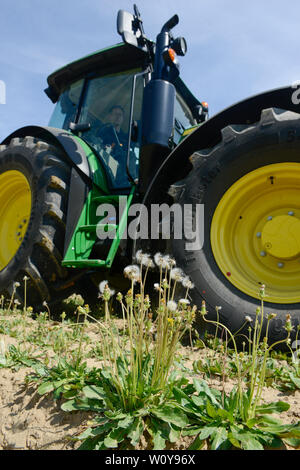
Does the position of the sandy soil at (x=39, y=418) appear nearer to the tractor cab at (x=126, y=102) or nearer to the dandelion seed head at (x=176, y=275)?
the dandelion seed head at (x=176, y=275)

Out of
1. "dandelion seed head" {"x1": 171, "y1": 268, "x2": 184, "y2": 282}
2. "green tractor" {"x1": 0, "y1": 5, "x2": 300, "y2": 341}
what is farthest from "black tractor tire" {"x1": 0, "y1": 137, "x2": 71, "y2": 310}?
"dandelion seed head" {"x1": 171, "y1": 268, "x2": 184, "y2": 282}

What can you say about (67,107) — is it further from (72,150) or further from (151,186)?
(151,186)

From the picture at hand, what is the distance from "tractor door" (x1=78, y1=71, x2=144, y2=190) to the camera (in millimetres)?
3137

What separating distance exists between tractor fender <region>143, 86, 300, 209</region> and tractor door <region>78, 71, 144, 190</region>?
54cm

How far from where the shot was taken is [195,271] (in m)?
2.12

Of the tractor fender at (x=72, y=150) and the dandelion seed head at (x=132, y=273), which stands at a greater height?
the tractor fender at (x=72, y=150)

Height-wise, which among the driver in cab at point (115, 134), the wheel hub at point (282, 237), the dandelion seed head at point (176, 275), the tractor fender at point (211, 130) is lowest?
the dandelion seed head at point (176, 275)

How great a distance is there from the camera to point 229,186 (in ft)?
7.39

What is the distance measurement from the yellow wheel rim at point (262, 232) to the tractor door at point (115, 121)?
1.09 metres

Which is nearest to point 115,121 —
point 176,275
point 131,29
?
point 131,29

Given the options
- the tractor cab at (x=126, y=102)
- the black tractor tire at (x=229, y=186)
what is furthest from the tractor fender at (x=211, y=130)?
the tractor cab at (x=126, y=102)

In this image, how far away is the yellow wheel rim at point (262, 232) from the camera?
6.86 ft

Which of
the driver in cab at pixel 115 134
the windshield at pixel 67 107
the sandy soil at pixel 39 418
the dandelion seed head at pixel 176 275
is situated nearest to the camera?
the sandy soil at pixel 39 418
